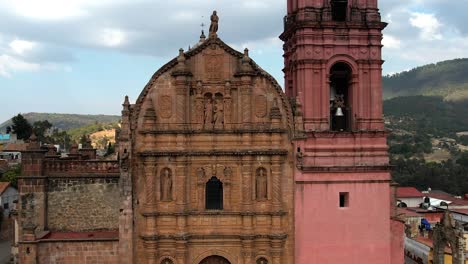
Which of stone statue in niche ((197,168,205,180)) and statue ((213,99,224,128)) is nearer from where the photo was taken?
stone statue in niche ((197,168,205,180))

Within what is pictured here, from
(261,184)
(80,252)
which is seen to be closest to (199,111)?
(261,184)

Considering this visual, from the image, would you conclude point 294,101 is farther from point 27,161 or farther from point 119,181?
point 27,161

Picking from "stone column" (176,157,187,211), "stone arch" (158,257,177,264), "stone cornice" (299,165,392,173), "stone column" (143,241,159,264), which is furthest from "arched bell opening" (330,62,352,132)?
"stone column" (143,241,159,264)

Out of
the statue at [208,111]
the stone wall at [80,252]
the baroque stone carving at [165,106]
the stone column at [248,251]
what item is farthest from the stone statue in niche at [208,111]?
the stone wall at [80,252]

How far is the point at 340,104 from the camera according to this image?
21.2 meters

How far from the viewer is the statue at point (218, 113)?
2055cm

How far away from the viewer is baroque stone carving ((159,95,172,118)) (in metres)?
20.4

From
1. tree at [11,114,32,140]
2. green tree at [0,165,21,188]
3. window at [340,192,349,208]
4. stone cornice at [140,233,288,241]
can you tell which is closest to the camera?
stone cornice at [140,233,288,241]

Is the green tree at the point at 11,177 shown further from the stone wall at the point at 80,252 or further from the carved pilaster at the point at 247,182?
the carved pilaster at the point at 247,182

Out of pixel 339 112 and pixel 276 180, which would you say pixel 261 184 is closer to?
pixel 276 180

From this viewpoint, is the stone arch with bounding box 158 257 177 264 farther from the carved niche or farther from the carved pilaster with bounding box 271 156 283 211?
the carved pilaster with bounding box 271 156 283 211

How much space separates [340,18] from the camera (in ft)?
70.0

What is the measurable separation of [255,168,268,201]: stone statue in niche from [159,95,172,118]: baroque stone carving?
13.6 ft

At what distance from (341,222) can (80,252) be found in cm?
997
